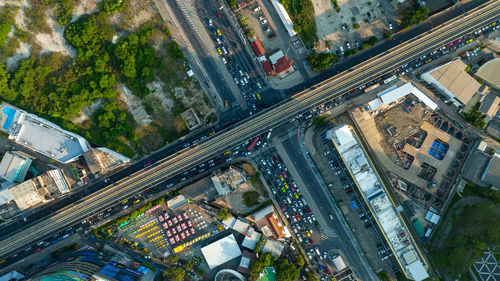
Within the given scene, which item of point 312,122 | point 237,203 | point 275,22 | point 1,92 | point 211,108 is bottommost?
point 237,203

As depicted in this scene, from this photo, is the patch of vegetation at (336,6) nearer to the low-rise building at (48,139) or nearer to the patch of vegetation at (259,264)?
the patch of vegetation at (259,264)

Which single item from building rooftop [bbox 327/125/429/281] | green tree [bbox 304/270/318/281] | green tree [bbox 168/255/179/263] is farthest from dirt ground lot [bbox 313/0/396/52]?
green tree [bbox 168/255/179/263]

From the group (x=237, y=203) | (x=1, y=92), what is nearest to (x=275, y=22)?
(x=237, y=203)

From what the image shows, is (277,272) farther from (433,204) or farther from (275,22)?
(275,22)

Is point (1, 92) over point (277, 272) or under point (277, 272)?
over

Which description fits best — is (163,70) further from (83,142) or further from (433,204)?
(433,204)

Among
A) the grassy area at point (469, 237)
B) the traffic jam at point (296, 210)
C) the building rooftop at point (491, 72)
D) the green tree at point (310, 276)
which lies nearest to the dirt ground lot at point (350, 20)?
the building rooftop at point (491, 72)

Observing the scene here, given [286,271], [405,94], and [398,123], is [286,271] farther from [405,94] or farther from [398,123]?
[405,94]

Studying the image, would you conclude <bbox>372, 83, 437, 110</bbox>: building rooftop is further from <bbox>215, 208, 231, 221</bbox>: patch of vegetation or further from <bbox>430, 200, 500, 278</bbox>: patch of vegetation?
<bbox>215, 208, 231, 221</bbox>: patch of vegetation
